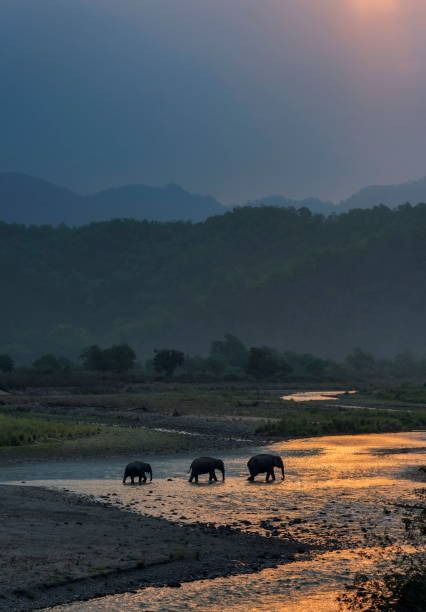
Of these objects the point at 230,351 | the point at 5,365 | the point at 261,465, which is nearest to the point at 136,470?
the point at 261,465

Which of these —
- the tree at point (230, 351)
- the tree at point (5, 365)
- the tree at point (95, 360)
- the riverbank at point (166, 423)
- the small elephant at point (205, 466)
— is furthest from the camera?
the tree at point (230, 351)

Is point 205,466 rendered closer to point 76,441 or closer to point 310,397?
point 76,441

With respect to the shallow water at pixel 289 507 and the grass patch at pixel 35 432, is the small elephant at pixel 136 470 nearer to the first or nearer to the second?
the shallow water at pixel 289 507

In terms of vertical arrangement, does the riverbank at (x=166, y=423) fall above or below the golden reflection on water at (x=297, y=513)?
above

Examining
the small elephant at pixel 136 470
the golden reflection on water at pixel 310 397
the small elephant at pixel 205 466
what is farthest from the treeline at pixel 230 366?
the small elephant at pixel 136 470

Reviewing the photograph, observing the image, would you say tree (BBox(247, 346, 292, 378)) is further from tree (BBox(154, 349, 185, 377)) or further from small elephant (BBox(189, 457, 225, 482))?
small elephant (BBox(189, 457, 225, 482))

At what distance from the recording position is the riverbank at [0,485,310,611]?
59.2 feet

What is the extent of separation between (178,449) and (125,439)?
448cm

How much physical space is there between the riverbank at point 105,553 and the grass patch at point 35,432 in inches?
785

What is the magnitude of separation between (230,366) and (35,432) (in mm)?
127539

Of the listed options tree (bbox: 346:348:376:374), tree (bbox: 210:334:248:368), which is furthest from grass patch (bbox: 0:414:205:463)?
tree (bbox: 346:348:376:374)

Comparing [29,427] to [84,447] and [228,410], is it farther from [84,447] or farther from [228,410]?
[228,410]

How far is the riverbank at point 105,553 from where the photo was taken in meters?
18.0

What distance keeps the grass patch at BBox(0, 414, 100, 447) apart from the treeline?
77.9m
